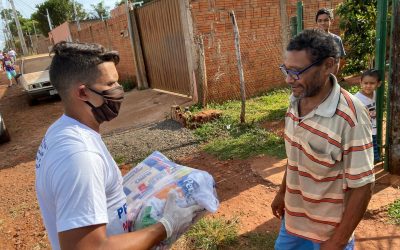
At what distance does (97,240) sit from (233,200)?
3022 millimetres

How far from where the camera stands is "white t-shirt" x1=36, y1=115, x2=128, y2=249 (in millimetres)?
1175

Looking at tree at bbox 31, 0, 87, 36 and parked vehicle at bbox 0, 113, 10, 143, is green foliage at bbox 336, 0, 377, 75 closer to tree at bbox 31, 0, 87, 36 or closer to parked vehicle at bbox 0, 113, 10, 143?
parked vehicle at bbox 0, 113, 10, 143

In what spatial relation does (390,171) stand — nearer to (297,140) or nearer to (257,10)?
(297,140)

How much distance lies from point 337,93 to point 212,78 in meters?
6.61

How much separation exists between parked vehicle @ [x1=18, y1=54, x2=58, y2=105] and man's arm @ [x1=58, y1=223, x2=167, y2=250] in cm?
1105

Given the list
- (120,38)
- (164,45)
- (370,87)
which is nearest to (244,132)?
(370,87)

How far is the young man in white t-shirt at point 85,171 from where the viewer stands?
46.4 inches

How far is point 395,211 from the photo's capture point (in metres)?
3.43

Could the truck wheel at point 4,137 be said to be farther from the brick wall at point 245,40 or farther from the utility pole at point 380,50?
the utility pole at point 380,50

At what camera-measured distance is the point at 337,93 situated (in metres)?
1.75

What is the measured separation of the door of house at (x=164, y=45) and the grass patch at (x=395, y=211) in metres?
6.00

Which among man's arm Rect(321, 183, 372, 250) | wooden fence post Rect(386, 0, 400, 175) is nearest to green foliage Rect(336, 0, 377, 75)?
wooden fence post Rect(386, 0, 400, 175)

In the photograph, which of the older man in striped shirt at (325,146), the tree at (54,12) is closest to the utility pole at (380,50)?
the older man in striped shirt at (325,146)

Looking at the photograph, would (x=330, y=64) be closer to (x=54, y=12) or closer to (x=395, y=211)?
(x=395, y=211)
